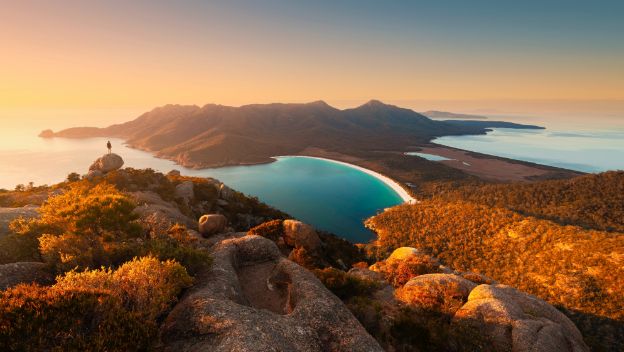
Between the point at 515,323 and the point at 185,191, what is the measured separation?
4262 cm

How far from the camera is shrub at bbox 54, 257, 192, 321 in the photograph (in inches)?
439

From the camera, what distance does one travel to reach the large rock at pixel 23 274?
12883 mm

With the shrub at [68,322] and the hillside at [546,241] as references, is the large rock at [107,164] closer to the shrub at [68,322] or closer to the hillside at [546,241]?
the shrub at [68,322]

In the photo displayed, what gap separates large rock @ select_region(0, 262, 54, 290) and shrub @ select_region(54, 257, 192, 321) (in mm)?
3209

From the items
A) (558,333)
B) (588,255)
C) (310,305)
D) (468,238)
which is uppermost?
(310,305)

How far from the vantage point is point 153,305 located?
11.3 m

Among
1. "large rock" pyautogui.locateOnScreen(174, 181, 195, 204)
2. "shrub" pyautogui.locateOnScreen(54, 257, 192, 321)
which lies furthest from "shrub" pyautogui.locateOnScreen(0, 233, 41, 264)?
"large rock" pyautogui.locateOnScreen(174, 181, 195, 204)

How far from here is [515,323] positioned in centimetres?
1666

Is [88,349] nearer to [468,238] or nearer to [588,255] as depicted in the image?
[588,255]

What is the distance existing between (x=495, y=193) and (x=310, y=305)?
116 metres

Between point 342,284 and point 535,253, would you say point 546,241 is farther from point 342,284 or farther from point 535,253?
point 342,284

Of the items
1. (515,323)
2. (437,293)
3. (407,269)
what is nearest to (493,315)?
(515,323)

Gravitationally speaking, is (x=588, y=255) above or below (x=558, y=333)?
below

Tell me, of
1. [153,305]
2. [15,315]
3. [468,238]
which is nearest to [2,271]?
[15,315]
